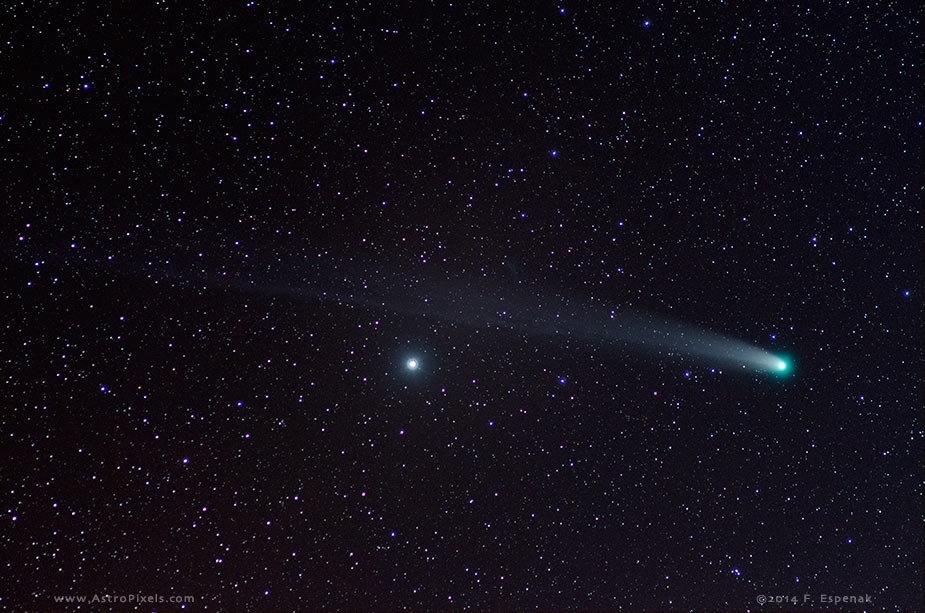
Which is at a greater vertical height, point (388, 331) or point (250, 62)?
point (250, 62)

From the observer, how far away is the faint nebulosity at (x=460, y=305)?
1.68ft

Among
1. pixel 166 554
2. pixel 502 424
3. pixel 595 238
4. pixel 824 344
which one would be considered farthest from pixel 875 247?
pixel 166 554

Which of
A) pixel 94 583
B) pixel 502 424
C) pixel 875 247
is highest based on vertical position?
pixel 875 247

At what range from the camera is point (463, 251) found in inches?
22.8

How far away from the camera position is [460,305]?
577mm

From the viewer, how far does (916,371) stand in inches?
28.4

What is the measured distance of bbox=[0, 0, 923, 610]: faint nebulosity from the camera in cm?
51

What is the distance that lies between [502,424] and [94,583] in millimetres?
363

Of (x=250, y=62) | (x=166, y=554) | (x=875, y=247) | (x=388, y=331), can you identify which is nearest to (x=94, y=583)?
(x=166, y=554)

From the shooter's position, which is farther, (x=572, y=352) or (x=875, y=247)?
(x=875, y=247)

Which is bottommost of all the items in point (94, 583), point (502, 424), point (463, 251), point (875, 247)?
point (94, 583)

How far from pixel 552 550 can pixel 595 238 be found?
30 cm

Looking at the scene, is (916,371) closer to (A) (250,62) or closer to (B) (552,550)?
(B) (552,550)

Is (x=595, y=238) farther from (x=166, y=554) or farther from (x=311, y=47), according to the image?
(x=166, y=554)
